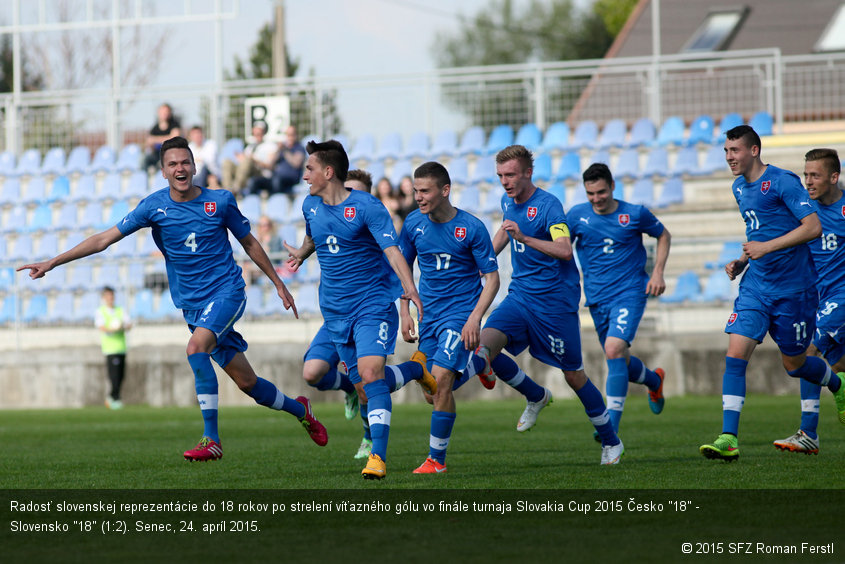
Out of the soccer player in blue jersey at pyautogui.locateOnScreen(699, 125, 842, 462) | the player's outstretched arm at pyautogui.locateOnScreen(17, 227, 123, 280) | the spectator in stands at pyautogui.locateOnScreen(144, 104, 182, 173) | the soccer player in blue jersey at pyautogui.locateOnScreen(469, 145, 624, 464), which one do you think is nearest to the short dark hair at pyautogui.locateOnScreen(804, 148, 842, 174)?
the soccer player in blue jersey at pyautogui.locateOnScreen(699, 125, 842, 462)

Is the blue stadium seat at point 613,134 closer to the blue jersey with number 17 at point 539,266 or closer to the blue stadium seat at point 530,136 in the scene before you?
the blue stadium seat at point 530,136

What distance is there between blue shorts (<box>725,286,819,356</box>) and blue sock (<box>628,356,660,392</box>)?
1976 millimetres

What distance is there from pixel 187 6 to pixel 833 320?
18.2 m

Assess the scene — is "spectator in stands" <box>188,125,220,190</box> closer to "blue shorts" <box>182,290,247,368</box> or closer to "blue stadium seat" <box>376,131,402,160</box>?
"blue stadium seat" <box>376,131,402,160</box>

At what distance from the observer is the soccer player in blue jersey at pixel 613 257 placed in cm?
995

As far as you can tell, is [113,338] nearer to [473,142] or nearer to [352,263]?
[473,142]

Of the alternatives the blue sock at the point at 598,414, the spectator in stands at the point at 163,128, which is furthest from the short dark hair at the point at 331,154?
the spectator in stands at the point at 163,128

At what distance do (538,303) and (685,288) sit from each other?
9188 mm

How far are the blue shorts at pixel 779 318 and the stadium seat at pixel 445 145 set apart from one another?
13.7 meters

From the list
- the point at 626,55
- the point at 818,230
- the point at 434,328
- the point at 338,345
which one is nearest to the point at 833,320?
the point at 818,230

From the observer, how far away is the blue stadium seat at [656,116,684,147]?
67.7 feet

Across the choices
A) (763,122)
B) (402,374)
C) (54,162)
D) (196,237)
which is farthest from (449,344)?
(54,162)

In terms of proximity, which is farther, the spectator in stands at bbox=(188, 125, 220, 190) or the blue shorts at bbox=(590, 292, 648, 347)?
the spectator in stands at bbox=(188, 125, 220, 190)

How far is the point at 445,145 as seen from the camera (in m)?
22.4
